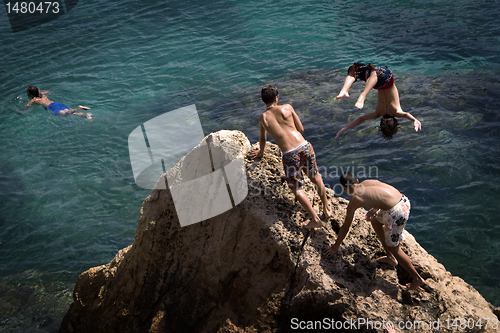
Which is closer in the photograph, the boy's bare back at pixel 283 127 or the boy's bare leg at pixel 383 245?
the boy's bare leg at pixel 383 245

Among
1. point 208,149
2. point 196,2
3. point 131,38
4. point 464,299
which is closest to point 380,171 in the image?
point 464,299

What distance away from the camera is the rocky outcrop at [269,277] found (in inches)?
198

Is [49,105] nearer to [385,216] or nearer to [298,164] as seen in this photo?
[298,164]

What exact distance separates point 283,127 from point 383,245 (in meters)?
2.06

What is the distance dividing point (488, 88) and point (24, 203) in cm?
1370

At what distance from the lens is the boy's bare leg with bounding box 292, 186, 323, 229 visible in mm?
5223

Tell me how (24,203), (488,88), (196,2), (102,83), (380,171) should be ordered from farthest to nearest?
(196,2)
(102,83)
(488,88)
(24,203)
(380,171)

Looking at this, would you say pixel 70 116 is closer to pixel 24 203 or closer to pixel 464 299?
pixel 24 203

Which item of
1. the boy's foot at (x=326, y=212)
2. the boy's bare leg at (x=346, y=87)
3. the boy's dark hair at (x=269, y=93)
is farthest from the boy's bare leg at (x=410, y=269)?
the boy's dark hair at (x=269, y=93)

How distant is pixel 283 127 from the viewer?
5.49 meters

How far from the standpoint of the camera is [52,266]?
9156mm

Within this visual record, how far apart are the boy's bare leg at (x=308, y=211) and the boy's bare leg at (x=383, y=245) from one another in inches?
30.2

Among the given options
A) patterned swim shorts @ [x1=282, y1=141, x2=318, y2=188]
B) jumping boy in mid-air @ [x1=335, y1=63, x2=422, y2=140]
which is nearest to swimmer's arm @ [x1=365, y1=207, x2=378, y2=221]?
patterned swim shorts @ [x1=282, y1=141, x2=318, y2=188]

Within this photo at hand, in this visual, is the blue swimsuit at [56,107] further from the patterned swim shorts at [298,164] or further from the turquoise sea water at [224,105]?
the patterned swim shorts at [298,164]
